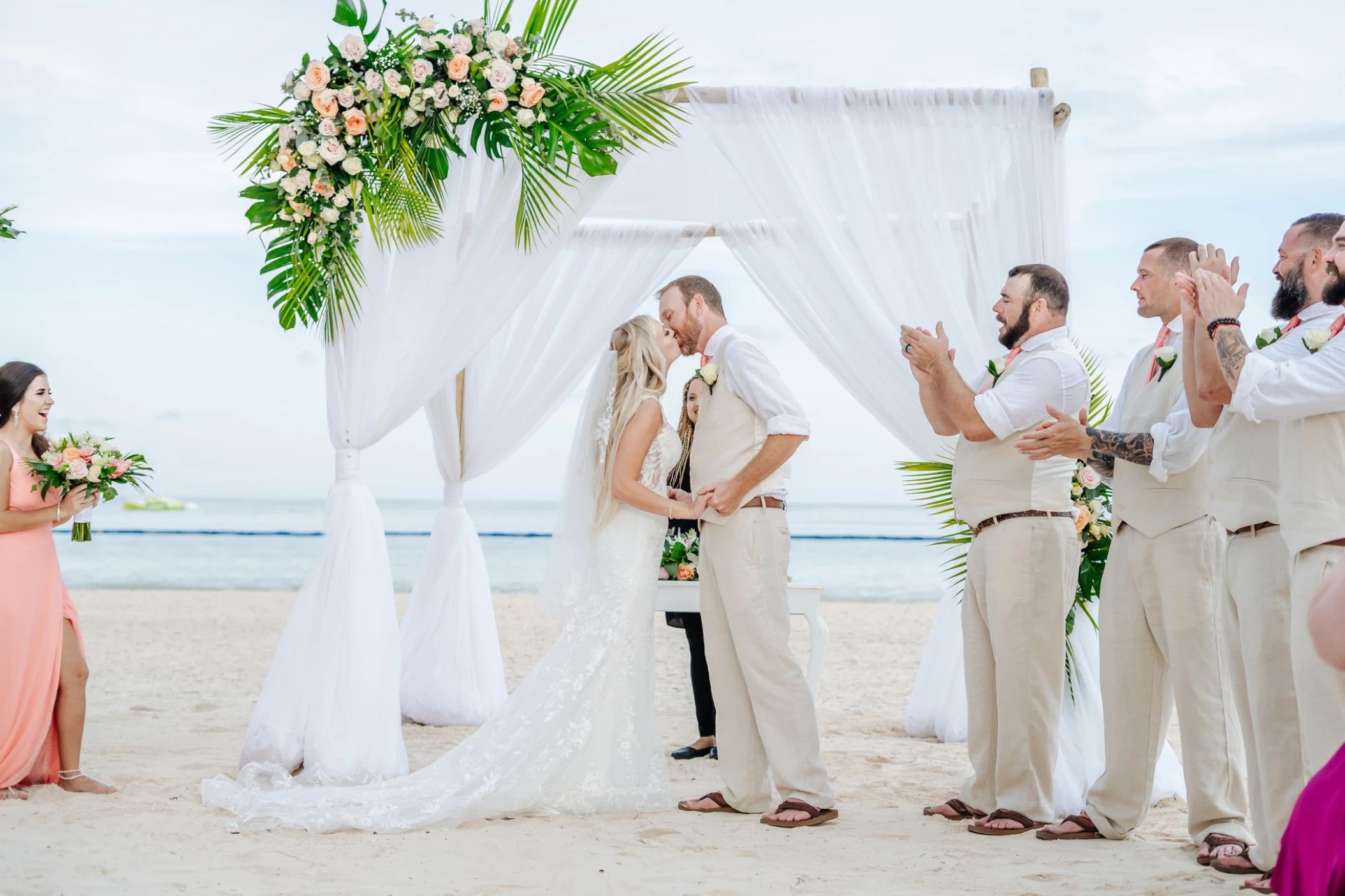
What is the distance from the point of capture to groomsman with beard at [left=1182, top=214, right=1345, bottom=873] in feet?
9.53

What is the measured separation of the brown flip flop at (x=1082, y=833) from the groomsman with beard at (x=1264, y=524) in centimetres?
59

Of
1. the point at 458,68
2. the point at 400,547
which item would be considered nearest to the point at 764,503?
the point at 458,68

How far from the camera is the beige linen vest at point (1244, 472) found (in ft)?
9.54

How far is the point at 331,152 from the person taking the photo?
4.10 metres

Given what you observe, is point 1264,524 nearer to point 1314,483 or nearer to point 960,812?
point 1314,483

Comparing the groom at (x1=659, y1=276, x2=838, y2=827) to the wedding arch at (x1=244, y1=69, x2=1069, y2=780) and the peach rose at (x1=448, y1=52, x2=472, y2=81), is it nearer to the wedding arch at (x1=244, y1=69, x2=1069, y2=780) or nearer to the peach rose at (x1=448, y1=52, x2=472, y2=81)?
the wedding arch at (x1=244, y1=69, x2=1069, y2=780)

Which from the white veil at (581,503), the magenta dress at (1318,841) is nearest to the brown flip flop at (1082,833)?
the white veil at (581,503)

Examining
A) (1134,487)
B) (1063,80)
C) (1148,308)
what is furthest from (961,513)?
(1063,80)

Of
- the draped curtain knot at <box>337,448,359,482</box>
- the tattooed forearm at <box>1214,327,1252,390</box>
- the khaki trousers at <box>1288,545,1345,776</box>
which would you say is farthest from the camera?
the draped curtain knot at <box>337,448,359,482</box>

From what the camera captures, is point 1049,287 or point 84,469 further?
point 84,469

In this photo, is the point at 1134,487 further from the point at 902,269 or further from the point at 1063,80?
the point at 1063,80

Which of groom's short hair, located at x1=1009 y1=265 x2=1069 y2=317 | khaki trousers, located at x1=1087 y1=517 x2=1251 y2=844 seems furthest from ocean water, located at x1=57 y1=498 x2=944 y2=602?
khaki trousers, located at x1=1087 y1=517 x2=1251 y2=844

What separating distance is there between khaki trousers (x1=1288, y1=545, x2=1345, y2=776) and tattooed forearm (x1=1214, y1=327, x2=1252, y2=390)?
1.52 ft

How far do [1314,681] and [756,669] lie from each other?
1.80 meters
